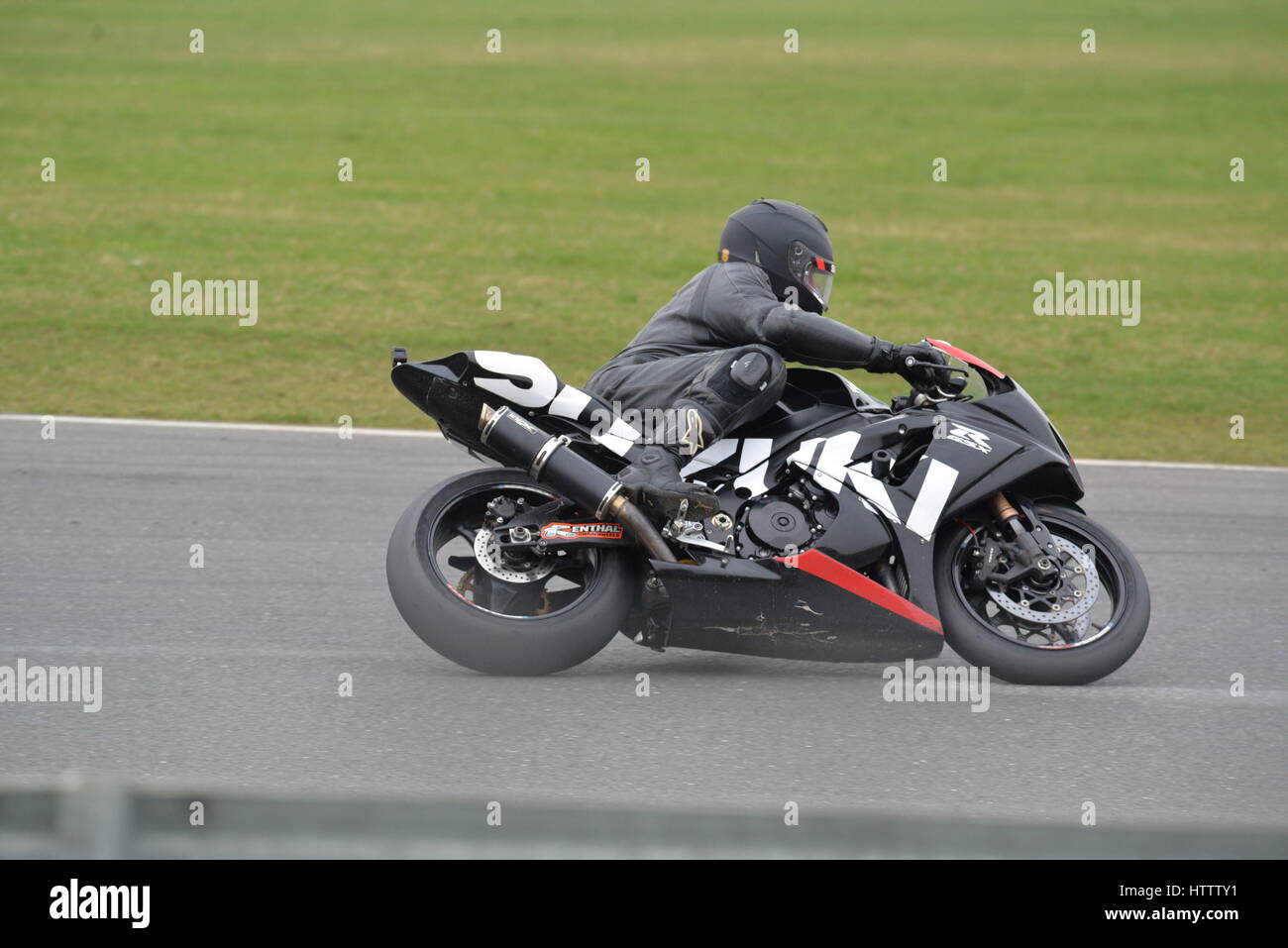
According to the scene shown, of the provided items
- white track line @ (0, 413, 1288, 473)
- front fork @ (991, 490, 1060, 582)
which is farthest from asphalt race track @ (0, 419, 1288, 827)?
white track line @ (0, 413, 1288, 473)

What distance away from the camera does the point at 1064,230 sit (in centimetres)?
2038

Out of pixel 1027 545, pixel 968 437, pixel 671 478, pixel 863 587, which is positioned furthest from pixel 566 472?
pixel 1027 545

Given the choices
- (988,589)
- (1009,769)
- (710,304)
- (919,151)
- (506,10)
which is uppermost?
(506,10)

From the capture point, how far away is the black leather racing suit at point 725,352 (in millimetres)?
5301

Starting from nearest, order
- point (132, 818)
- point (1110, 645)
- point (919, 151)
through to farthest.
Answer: point (132, 818), point (1110, 645), point (919, 151)

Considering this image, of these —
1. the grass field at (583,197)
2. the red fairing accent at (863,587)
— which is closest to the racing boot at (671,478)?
the red fairing accent at (863,587)

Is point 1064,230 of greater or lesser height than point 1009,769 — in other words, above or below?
above

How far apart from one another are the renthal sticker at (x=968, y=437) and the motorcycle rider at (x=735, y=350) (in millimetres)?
169

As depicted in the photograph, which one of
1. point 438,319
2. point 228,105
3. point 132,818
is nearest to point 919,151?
point 228,105

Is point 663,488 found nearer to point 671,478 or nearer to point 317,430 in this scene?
point 671,478

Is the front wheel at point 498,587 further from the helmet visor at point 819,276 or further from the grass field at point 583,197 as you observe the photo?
the grass field at point 583,197

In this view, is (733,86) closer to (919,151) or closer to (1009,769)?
(919,151)

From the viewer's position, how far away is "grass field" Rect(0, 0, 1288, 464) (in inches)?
515

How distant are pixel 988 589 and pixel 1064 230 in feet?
51.9
